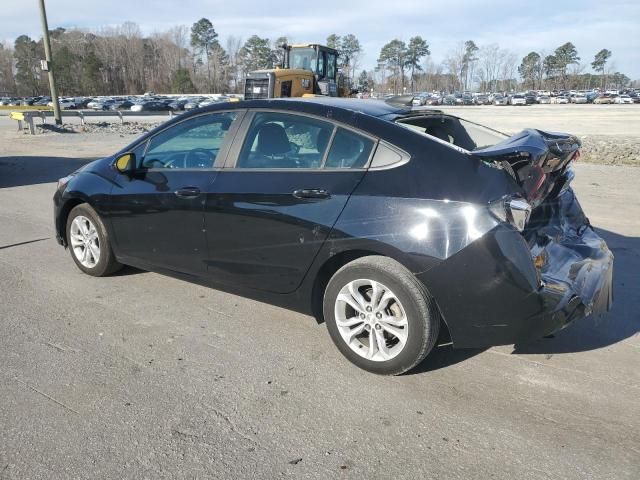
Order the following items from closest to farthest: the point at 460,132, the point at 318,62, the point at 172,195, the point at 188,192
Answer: the point at 188,192
the point at 172,195
the point at 460,132
the point at 318,62

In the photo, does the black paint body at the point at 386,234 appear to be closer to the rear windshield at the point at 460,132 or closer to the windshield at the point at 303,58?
the rear windshield at the point at 460,132

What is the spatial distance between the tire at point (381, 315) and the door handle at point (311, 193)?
1.57ft

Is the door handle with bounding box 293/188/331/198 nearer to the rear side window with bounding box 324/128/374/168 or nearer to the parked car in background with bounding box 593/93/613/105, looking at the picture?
the rear side window with bounding box 324/128/374/168

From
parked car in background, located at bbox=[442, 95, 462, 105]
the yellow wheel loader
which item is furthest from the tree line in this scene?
the yellow wheel loader

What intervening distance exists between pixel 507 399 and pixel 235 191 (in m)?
2.20

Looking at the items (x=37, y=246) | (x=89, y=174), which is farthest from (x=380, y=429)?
(x=37, y=246)

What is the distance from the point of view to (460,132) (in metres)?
4.22

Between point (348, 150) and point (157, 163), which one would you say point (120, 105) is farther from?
point (348, 150)

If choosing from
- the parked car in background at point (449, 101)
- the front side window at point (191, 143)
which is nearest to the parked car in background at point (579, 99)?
the parked car in background at point (449, 101)

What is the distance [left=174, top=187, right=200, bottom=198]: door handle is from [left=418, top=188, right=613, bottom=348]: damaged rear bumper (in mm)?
1841

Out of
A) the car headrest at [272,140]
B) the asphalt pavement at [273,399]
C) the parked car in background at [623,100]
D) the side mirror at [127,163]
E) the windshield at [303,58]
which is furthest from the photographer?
the parked car in background at [623,100]

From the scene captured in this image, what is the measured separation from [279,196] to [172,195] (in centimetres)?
105

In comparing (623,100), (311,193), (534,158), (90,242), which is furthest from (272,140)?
(623,100)

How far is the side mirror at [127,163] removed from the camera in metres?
4.44
